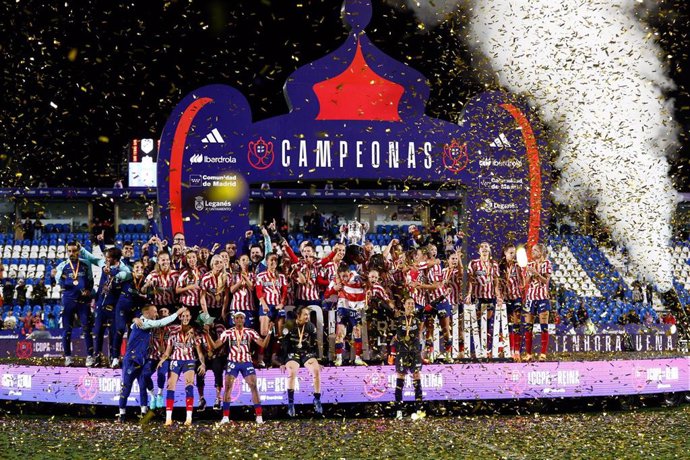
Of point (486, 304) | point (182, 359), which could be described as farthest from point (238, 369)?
point (486, 304)

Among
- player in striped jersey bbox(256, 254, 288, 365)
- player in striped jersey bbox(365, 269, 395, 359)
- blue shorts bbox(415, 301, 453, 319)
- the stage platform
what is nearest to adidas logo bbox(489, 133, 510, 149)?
blue shorts bbox(415, 301, 453, 319)

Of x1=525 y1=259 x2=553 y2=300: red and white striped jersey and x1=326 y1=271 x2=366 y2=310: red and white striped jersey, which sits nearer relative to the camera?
x1=326 y1=271 x2=366 y2=310: red and white striped jersey

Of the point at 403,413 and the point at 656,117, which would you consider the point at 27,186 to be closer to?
the point at 403,413

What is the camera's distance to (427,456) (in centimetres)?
955

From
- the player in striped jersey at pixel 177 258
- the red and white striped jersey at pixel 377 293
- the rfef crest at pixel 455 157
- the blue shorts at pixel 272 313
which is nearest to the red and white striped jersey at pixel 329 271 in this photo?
the red and white striped jersey at pixel 377 293

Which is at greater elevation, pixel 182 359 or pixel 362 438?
pixel 182 359

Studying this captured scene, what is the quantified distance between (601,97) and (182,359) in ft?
50.0

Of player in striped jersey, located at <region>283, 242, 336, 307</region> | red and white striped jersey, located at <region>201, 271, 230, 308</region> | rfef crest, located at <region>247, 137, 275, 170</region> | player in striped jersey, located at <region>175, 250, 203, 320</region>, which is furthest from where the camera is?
rfef crest, located at <region>247, 137, 275, 170</region>

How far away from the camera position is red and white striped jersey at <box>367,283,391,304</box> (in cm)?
1298

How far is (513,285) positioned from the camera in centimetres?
1398

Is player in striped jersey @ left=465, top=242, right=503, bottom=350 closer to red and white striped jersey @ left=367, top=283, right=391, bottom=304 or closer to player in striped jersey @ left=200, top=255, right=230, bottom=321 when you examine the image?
red and white striped jersey @ left=367, top=283, right=391, bottom=304

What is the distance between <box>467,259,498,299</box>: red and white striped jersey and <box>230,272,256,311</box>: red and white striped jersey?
350 cm

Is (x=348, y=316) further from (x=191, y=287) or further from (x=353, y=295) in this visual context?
(x=191, y=287)

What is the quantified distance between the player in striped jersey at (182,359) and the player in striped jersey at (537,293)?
527 cm
